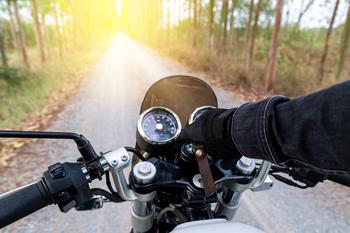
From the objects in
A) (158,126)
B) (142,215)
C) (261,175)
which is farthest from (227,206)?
(158,126)

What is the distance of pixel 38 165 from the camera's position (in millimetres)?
3801

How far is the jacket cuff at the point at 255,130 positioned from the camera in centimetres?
68

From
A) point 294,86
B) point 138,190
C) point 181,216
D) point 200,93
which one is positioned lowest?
point 294,86

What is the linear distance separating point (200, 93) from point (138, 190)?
0.73 metres

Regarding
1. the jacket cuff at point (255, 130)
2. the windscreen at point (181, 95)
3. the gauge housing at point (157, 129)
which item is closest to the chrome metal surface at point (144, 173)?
the gauge housing at point (157, 129)

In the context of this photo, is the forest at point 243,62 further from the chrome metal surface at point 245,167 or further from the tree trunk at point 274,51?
the chrome metal surface at point 245,167

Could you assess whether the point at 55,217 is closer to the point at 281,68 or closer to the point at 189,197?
the point at 189,197

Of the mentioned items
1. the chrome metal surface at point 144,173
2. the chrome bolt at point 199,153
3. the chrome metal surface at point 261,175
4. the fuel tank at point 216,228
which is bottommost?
the fuel tank at point 216,228

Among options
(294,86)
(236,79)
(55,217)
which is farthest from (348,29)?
(55,217)

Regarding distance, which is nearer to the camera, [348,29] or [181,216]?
[181,216]

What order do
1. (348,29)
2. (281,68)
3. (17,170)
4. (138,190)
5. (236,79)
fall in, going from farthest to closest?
(281,68)
(236,79)
(348,29)
(17,170)
(138,190)

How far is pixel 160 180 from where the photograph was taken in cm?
101

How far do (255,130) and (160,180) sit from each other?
455mm

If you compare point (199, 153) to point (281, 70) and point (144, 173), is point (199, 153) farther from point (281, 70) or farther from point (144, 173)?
point (281, 70)
